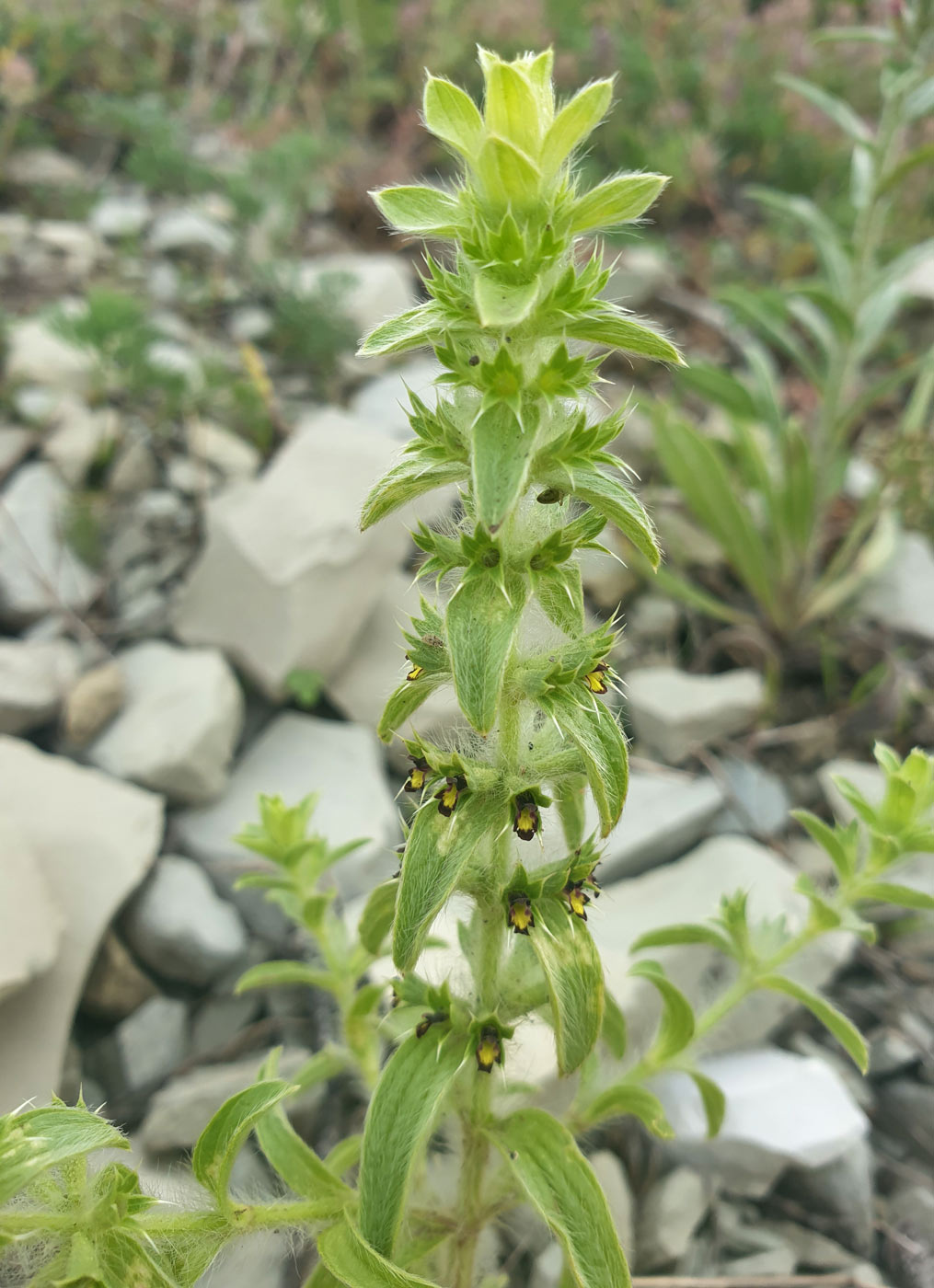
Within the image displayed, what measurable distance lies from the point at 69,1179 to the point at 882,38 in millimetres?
3977

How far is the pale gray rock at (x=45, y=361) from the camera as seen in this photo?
3.92 metres

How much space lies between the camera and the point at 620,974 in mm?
2438

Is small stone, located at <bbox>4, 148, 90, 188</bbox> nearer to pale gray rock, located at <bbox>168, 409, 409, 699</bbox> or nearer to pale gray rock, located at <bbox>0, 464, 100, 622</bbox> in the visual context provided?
pale gray rock, located at <bbox>0, 464, 100, 622</bbox>

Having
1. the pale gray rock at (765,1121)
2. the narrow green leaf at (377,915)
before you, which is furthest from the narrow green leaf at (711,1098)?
the narrow green leaf at (377,915)

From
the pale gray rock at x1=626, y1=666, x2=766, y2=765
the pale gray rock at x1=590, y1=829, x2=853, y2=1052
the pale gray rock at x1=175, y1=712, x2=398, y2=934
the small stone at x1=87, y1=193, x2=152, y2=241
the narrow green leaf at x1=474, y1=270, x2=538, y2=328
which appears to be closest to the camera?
the narrow green leaf at x1=474, y1=270, x2=538, y2=328

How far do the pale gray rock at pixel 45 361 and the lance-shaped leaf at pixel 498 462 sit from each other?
10.4ft

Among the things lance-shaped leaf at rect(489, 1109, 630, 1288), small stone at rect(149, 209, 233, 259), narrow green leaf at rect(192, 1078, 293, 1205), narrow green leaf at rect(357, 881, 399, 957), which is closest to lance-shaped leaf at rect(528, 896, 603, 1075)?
lance-shaped leaf at rect(489, 1109, 630, 1288)

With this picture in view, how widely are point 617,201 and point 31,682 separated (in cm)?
246

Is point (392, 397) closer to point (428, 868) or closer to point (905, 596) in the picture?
point (905, 596)

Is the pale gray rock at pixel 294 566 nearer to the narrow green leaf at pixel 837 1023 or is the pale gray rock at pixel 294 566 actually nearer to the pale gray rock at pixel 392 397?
the pale gray rock at pixel 392 397

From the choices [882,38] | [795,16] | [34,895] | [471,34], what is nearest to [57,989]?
[34,895]

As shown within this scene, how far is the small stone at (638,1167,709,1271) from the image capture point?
2162 mm

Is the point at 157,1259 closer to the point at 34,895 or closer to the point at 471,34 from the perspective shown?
the point at 34,895

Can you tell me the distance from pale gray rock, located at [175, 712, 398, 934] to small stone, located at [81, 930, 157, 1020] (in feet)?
1.14
